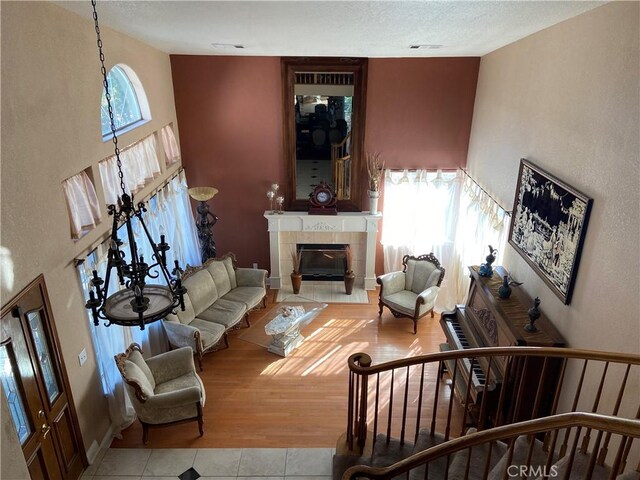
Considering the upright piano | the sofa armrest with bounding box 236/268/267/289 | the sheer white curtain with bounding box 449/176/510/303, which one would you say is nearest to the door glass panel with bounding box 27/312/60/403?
the upright piano

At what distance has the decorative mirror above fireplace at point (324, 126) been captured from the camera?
7277mm

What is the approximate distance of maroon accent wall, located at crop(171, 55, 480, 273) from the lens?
724 cm

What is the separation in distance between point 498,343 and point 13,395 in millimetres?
4279

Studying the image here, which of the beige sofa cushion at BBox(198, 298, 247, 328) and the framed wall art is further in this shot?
the beige sofa cushion at BBox(198, 298, 247, 328)

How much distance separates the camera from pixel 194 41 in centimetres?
543

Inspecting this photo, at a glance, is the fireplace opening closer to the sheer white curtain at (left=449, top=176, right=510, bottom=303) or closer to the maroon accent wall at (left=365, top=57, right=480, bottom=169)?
the maroon accent wall at (left=365, top=57, right=480, bottom=169)

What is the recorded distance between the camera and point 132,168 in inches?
220

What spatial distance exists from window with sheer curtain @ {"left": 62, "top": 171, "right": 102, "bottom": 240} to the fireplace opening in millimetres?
4070

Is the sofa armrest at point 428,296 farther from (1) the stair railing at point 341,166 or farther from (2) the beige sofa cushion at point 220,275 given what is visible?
(2) the beige sofa cushion at point 220,275

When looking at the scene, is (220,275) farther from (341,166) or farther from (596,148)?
(596,148)

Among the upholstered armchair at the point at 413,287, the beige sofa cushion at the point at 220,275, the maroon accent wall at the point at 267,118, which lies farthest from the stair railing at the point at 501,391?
the maroon accent wall at the point at 267,118

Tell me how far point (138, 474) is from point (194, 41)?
4.79m

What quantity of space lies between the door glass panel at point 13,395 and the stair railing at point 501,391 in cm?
256

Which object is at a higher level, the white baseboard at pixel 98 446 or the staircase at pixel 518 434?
the staircase at pixel 518 434
